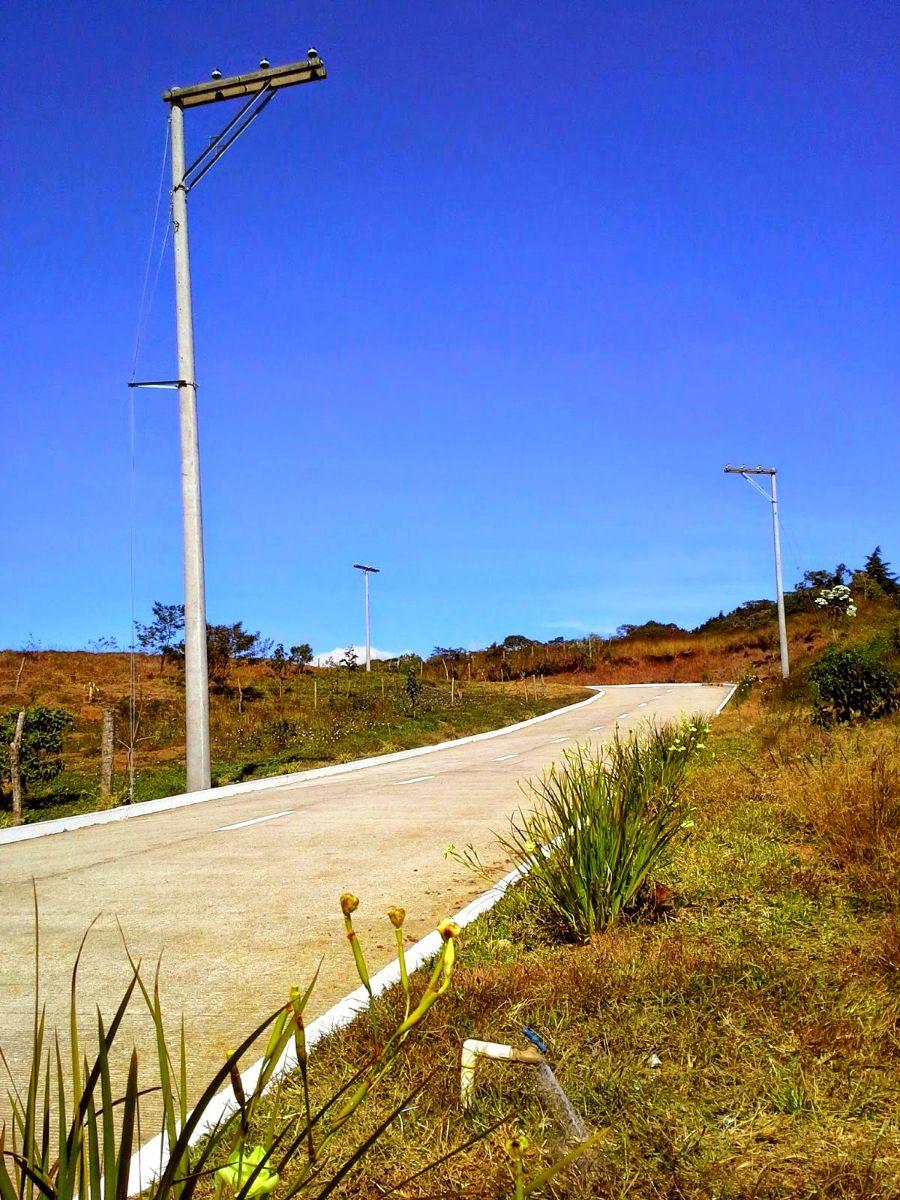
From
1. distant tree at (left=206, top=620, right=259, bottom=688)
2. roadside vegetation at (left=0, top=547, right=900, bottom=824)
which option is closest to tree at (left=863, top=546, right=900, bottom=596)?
roadside vegetation at (left=0, top=547, right=900, bottom=824)

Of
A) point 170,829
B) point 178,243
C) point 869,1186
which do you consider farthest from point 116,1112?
point 178,243

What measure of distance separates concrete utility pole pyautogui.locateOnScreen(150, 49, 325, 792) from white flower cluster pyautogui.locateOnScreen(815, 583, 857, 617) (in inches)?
1714

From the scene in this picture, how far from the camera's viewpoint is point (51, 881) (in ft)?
26.9

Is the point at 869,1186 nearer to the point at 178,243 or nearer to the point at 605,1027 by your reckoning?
the point at 605,1027

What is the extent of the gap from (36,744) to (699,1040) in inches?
672

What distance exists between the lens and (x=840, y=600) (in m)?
55.3

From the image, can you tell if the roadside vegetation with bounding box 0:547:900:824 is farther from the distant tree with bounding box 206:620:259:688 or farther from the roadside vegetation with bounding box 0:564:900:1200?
the roadside vegetation with bounding box 0:564:900:1200

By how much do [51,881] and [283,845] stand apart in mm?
2187

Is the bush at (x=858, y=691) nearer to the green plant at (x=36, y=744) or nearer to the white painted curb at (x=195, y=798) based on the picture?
the white painted curb at (x=195, y=798)

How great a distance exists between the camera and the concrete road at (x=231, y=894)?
16.5ft

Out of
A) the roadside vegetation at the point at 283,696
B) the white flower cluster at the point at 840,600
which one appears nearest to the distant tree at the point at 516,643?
the roadside vegetation at the point at 283,696

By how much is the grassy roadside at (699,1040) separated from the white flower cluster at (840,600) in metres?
49.8

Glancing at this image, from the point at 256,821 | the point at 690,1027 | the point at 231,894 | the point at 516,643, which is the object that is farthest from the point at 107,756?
the point at 516,643

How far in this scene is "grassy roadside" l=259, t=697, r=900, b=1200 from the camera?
2945mm
